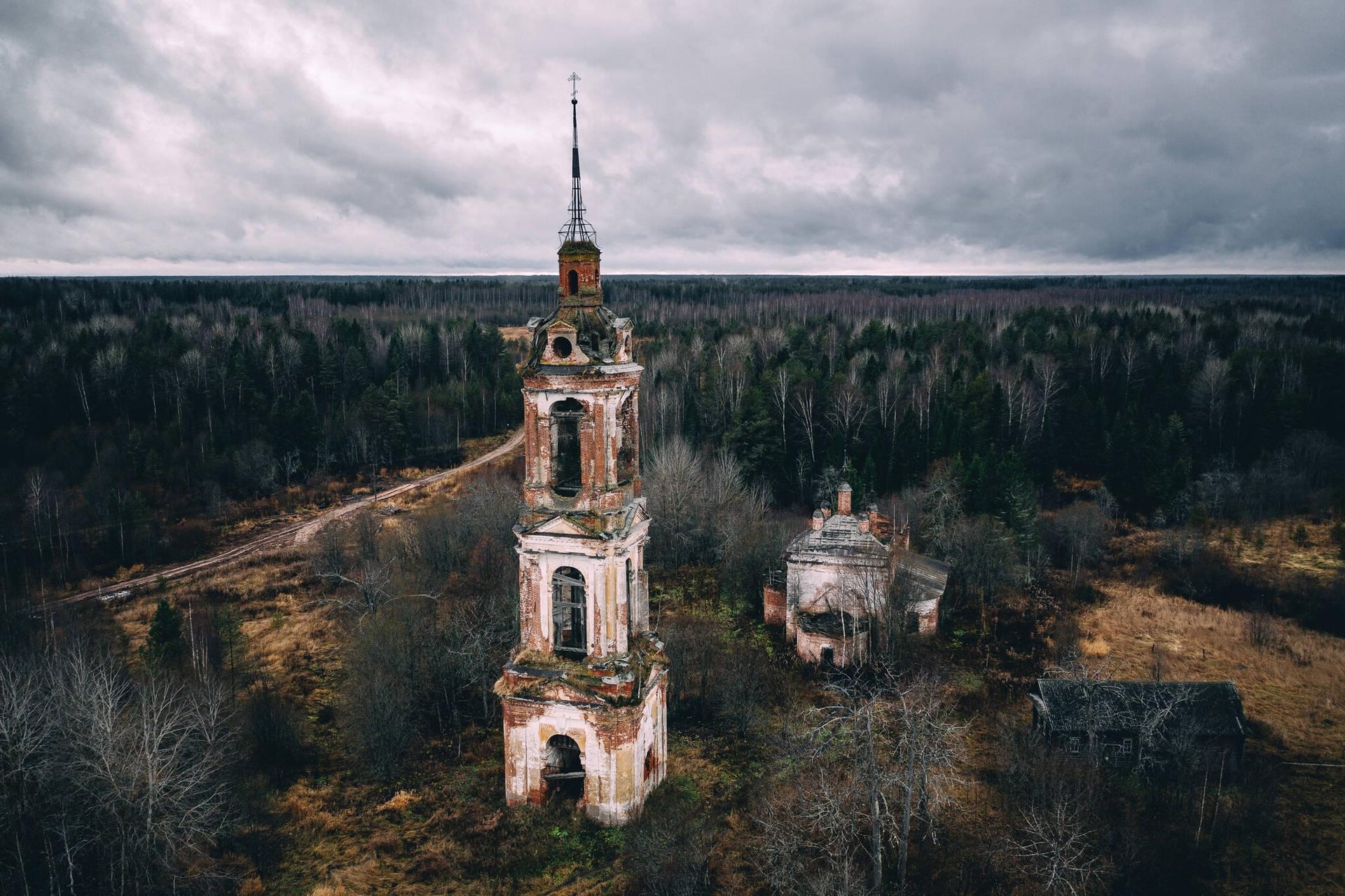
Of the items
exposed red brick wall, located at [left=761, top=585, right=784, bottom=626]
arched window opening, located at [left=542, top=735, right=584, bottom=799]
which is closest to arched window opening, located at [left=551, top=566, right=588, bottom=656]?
arched window opening, located at [left=542, top=735, right=584, bottom=799]

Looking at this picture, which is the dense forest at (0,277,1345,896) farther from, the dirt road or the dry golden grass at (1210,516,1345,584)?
the dirt road

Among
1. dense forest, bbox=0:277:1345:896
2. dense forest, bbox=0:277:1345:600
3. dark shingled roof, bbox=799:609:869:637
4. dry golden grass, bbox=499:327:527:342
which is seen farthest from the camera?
dry golden grass, bbox=499:327:527:342

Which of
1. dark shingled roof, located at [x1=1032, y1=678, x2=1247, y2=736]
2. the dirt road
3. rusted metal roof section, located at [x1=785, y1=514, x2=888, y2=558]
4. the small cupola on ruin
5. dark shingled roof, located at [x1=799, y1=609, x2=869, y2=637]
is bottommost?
the dirt road

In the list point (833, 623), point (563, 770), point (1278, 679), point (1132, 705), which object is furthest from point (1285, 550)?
point (563, 770)

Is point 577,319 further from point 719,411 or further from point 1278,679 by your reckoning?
point 719,411

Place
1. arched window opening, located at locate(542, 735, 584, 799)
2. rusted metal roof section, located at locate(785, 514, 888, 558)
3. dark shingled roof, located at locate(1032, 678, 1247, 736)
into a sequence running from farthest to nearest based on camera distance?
rusted metal roof section, located at locate(785, 514, 888, 558) → dark shingled roof, located at locate(1032, 678, 1247, 736) → arched window opening, located at locate(542, 735, 584, 799)

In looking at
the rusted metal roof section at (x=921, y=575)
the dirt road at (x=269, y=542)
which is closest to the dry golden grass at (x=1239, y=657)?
the rusted metal roof section at (x=921, y=575)

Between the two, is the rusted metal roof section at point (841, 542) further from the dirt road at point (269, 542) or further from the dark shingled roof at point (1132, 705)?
the dirt road at point (269, 542)

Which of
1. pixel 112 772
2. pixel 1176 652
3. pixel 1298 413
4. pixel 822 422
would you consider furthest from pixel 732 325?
pixel 112 772
